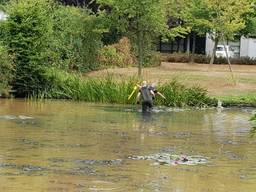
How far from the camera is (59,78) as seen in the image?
39.3m

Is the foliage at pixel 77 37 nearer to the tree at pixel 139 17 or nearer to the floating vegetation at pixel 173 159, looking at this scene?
the tree at pixel 139 17

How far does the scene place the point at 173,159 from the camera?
18.2 metres

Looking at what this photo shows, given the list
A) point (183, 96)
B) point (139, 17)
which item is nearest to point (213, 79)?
point (139, 17)

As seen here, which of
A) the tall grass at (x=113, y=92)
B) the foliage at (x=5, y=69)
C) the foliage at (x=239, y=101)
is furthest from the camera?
the foliage at (x=5, y=69)

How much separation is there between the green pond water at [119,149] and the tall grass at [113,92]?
2950 mm

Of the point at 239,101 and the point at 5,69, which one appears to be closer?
the point at 239,101

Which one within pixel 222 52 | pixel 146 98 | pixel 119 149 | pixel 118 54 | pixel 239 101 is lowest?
pixel 239 101

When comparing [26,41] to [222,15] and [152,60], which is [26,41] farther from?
[152,60]

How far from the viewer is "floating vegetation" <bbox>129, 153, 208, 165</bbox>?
17641mm

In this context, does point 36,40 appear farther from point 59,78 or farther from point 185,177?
point 185,177

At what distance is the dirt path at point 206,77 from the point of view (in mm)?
42156

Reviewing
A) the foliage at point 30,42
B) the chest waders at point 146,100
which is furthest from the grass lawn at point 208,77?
the chest waders at point 146,100

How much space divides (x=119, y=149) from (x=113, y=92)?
17192 mm

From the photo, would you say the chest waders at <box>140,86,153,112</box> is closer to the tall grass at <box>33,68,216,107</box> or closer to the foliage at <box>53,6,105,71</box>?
the tall grass at <box>33,68,216,107</box>
